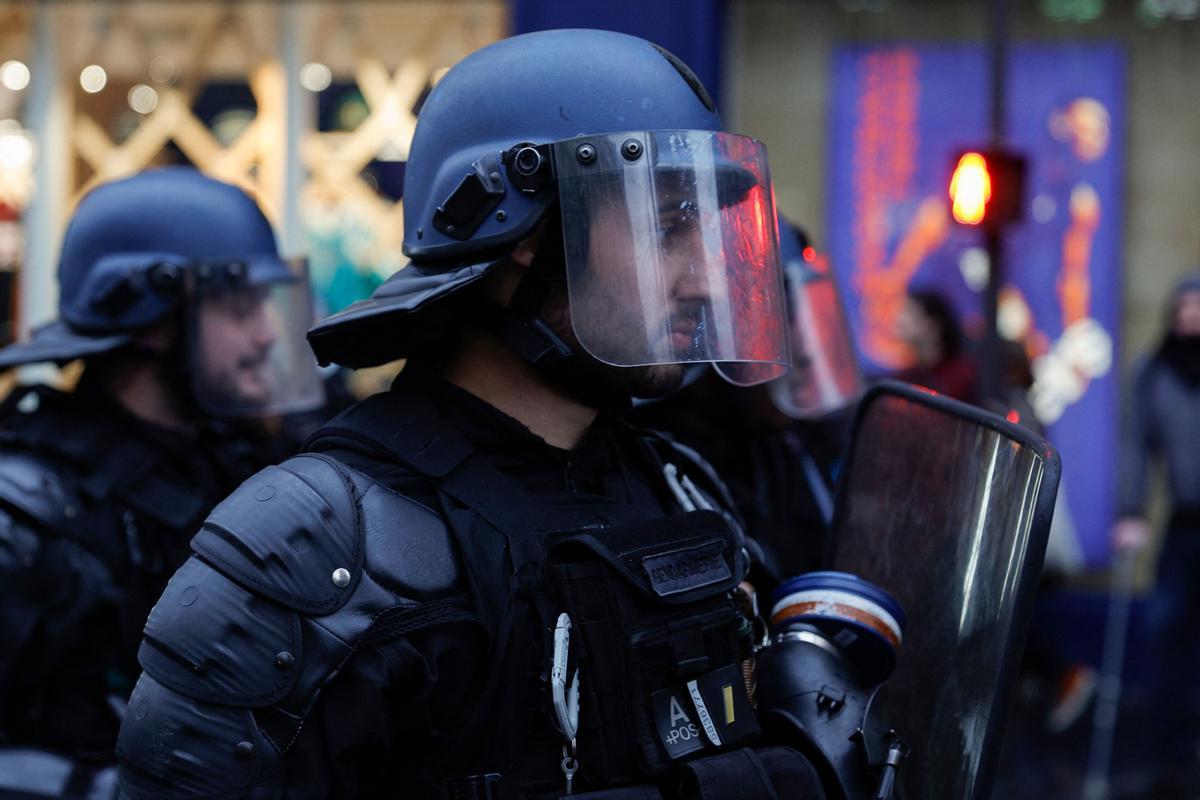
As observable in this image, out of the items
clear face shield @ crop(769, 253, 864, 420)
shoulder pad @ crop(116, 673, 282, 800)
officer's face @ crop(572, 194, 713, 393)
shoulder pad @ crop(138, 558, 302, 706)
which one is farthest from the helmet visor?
clear face shield @ crop(769, 253, 864, 420)

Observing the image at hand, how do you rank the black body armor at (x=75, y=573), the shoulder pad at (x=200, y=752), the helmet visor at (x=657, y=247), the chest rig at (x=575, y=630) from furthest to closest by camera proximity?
the black body armor at (x=75, y=573)
the helmet visor at (x=657, y=247)
the chest rig at (x=575, y=630)
the shoulder pad at (x=200, y=752)

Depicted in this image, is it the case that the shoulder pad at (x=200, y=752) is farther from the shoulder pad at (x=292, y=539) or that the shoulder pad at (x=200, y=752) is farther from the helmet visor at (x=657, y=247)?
the helmet visor at (x=657, y=247)

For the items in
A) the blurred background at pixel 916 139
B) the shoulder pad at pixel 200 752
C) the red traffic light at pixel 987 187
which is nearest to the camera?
the shoulder pad at pixel 200 752

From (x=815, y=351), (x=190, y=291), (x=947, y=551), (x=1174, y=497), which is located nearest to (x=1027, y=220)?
(x=1174, y=497)

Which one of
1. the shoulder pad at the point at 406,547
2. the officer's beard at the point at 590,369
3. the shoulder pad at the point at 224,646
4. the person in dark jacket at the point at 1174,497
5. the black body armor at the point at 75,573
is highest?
the officer's beard at the point at 590,369

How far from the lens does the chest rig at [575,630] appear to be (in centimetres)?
186

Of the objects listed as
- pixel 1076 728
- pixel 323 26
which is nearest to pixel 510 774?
pixel 1076 728

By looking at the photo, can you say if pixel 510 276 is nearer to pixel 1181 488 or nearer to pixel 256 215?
pixel 256 215

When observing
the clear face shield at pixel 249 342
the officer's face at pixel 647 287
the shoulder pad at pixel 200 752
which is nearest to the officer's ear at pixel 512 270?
the officer's face at pixel 647 287

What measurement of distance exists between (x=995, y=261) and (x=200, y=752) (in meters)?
5.51

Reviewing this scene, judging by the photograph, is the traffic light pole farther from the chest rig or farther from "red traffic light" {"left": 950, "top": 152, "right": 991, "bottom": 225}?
the chest rig

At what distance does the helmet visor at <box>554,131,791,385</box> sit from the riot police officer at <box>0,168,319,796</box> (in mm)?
1503

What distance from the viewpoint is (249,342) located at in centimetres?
369

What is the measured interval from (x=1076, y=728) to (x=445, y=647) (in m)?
6.04
